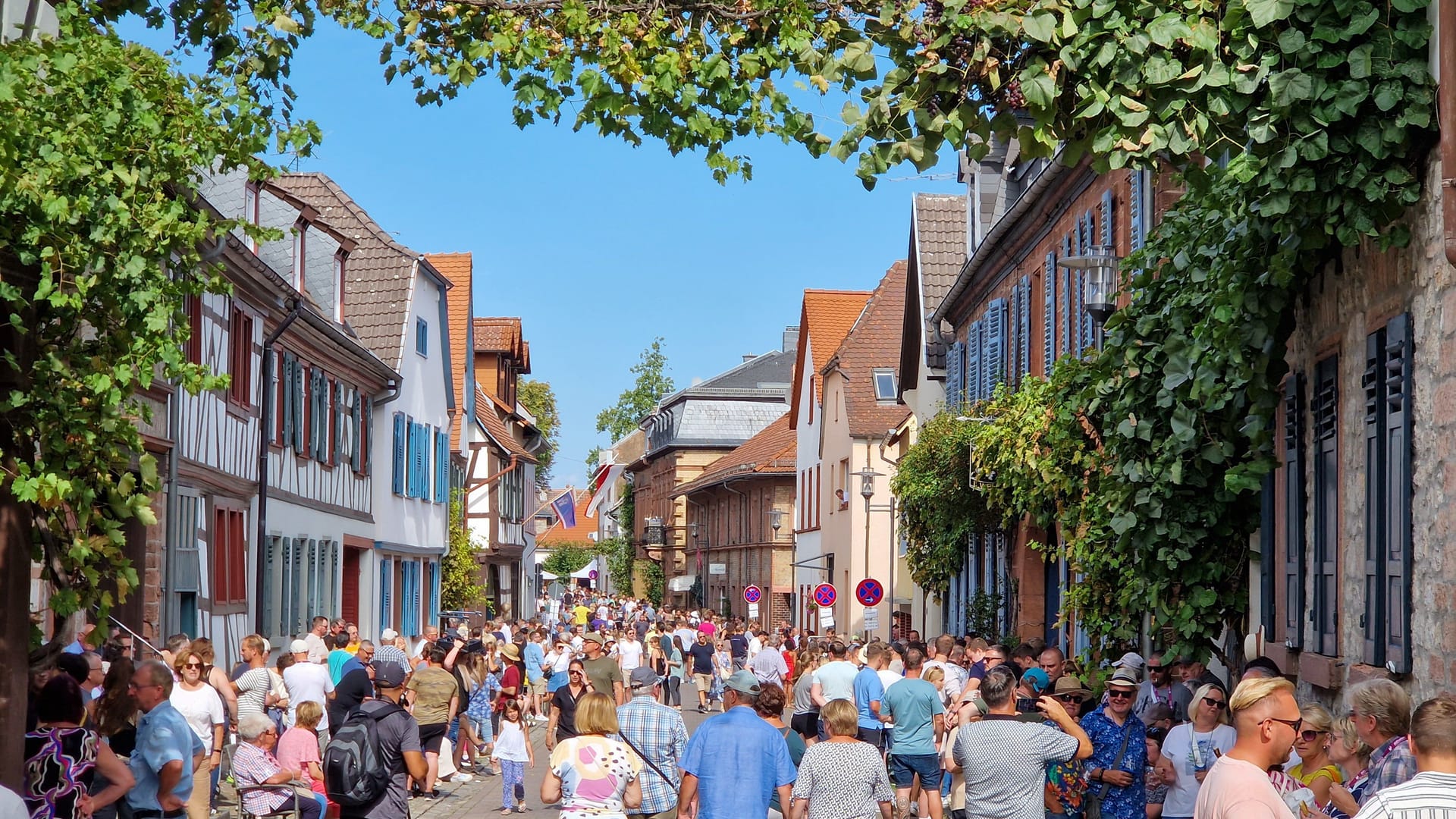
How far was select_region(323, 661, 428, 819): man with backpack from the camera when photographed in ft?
31.2

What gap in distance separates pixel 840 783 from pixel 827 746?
0.77 feet

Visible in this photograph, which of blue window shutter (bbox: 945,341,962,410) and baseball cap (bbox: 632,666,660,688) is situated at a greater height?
blue window shutter (bbox: 945,341,962,410)

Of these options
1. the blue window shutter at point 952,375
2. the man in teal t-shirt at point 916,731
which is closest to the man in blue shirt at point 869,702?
→ the man in teal t-shirt at point 916,731

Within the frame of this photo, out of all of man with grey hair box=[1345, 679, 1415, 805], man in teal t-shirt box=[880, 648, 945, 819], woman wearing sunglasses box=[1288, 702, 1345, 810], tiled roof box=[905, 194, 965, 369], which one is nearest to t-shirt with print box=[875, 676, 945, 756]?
man in teal t-shirt box=[880, 648, 945, 819]

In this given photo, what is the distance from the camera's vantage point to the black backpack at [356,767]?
31.1 ft

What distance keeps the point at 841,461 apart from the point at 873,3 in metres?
39.1

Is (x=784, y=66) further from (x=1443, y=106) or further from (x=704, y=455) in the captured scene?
(x=704, y=455)

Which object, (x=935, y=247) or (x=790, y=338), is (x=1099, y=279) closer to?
(x=935, y=247)

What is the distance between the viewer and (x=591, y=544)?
439 feet

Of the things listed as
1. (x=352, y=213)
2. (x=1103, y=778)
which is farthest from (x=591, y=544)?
(x=1103, y=778)

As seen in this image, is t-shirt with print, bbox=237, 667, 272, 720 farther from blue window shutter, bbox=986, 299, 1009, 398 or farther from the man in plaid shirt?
blue window shutter, bbox=986, 299, 1009, 398

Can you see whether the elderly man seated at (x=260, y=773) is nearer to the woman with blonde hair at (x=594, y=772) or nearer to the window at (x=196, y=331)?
the woman with blonde hair at (x=594, y=772)

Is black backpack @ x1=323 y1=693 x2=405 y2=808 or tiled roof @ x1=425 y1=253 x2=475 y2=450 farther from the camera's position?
tiled roof @ x1=425 y1=253 x2=475 y2=450

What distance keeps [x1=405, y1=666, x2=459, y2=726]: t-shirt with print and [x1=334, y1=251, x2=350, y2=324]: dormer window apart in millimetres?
14525
